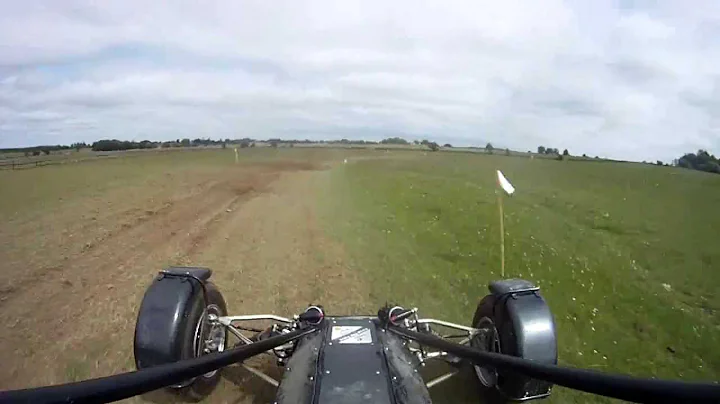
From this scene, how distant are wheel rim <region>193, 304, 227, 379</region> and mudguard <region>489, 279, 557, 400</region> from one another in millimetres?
2647

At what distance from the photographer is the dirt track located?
642 cm

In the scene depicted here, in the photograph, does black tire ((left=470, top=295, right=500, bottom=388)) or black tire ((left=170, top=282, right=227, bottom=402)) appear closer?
black tire ((left=170, top=282, right=227, bottom=402))

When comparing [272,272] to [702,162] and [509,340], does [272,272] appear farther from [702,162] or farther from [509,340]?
[702,162]

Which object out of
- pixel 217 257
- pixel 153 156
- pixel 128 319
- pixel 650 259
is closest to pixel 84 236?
pixel 217 257

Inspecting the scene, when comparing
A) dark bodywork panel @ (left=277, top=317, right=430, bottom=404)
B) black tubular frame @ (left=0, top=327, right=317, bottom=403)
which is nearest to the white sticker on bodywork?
dark bodywork panel @ (left=277, top=317, right=430, bottom=404)

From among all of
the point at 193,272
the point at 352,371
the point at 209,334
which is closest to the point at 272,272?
the point at 209,334

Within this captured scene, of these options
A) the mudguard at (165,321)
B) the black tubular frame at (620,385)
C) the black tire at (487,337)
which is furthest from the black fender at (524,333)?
the mudguard at (165,321)

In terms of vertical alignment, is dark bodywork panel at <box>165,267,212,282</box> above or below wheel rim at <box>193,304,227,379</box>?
above

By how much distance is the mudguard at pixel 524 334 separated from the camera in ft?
15.5

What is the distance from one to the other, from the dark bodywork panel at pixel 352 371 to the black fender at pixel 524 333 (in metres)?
1.02

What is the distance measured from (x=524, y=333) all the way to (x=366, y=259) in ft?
22.8

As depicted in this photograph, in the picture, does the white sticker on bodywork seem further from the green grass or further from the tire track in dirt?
the green grass

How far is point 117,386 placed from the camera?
183 cm

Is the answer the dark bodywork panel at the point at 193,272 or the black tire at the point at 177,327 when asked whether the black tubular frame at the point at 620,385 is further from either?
the dark bodywork panel at the point at 193,272
